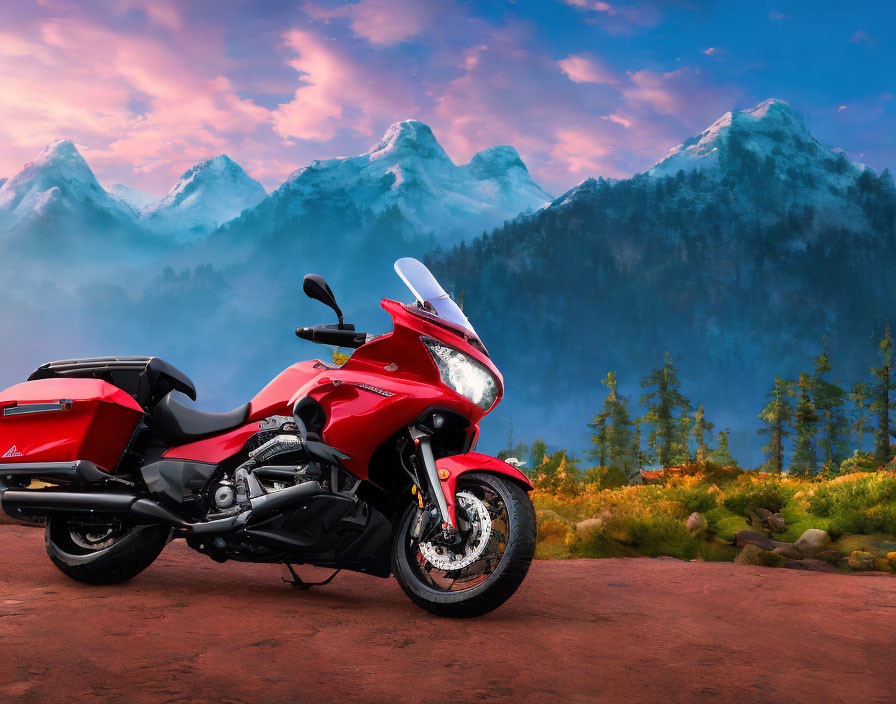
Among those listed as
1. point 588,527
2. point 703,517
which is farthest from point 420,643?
point 703,517

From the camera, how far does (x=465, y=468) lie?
3.96m

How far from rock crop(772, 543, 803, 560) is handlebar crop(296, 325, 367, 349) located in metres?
4.87

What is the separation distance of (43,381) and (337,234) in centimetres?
12624

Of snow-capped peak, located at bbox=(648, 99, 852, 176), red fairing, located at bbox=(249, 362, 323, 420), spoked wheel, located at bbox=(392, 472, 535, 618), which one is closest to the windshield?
red fairing, located at bbox=(249, 362, 323, 420)

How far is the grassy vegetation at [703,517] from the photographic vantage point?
7551mm

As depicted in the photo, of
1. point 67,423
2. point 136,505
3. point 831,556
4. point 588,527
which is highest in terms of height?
point 67,423

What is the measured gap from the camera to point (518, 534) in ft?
12.8

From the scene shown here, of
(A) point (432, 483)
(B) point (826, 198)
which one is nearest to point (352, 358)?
(A) point (432, 483)

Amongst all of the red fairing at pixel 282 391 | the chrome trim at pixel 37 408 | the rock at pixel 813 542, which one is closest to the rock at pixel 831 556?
the rock at pixel 813 542

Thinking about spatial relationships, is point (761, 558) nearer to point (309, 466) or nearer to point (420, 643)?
point (420, 643)

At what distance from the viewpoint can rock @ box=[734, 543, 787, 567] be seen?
6.80m

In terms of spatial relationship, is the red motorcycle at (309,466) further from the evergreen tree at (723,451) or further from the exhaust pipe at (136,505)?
the evergreen tree at (723,451)

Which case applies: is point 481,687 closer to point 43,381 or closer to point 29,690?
point 29,690

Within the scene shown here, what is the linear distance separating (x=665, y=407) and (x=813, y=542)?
50.7ft
